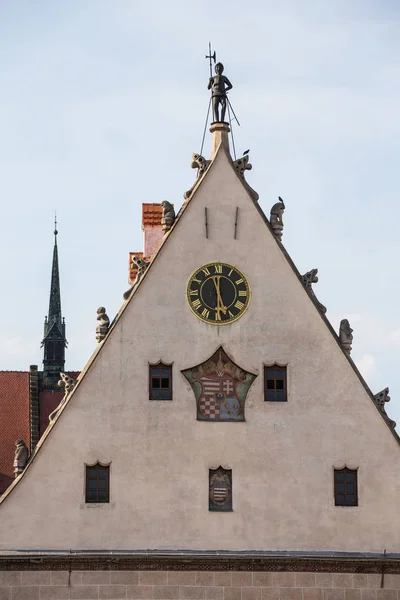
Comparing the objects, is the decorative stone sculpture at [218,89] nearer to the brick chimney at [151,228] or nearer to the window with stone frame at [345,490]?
the brick chimney at [151,228]

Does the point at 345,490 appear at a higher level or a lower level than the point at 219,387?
lower

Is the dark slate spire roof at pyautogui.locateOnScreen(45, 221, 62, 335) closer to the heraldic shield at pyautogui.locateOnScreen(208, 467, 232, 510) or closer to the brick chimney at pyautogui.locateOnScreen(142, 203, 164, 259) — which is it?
the brick chimney at pyautogui.locateOnScreen(142, 203, 164, 259)

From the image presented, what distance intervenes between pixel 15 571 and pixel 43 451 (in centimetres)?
284

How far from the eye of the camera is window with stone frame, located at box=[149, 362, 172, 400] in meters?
46.2

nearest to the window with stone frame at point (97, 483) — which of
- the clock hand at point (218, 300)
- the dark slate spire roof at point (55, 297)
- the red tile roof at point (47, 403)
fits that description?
the clock hand at point (218, 300)

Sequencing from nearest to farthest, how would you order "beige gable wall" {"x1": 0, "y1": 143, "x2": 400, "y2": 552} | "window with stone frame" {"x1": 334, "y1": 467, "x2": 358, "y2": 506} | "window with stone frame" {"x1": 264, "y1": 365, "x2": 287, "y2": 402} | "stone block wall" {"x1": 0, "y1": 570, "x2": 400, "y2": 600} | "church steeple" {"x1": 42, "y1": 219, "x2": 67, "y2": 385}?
"stone block wall" {"x1": 0, "y1": 570, "x2": 400, "y2": 600} < "beige gable wall" {"x1": 0, "y1": 143, "x2": 400, "y2": 552} < "window with stone frame" {"x1": 334, "y1": 467, "x2": 358, "y2": 506} < "window with stone frame" {"x1": 264, "y1": 365, "x2": 287, "y2": 402} < "church steeple" {"x1": 42, "y1": 219, "x2": 67, "y2": 385}

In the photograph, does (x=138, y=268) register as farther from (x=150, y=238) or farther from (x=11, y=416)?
(x=11, y=416)

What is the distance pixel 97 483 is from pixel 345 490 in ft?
19.2

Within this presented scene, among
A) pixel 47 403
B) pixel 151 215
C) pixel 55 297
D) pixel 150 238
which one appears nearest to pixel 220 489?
pixel 150 238

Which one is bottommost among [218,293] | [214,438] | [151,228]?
[214,438]

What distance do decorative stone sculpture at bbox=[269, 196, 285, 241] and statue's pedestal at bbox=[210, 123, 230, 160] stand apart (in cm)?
188

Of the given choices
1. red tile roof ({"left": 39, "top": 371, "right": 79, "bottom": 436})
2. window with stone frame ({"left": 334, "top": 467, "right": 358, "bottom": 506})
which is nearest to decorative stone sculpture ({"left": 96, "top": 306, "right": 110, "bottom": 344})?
window with stone frame ({"left": 334, "top": 467, "right": 358, "bottom": 506})

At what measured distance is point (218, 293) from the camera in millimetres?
46719

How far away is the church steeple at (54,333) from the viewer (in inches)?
2854
